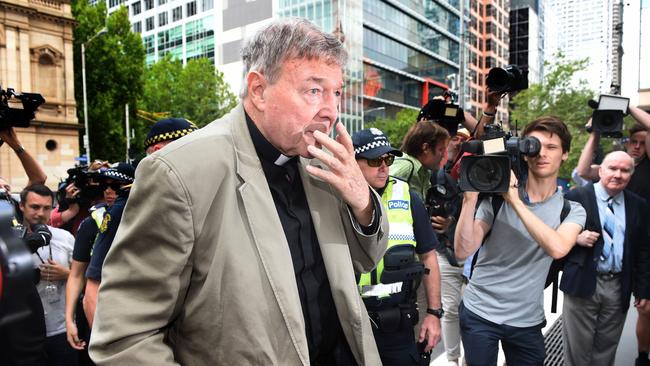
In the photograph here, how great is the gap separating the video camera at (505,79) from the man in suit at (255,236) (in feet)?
5.85

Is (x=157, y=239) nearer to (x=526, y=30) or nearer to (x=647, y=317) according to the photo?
(x=647, y=317)

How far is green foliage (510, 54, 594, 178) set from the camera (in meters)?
25.8

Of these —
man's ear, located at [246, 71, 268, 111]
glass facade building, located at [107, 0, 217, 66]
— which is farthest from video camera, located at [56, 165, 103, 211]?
glass facade building, located at [107, 0, 217, 66]

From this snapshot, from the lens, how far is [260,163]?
1546mm

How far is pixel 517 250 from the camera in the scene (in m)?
2.89

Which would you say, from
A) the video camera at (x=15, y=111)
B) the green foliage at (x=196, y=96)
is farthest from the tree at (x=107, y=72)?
the video camera at (x=15, y=111)

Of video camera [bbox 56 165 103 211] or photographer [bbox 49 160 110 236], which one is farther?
photographer [bbox 49 160 110 236]

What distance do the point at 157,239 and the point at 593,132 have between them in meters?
4.37

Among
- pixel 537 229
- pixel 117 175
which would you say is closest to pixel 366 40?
pixel 117 175

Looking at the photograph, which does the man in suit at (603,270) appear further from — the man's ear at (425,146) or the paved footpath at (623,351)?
the man's ear at (425,146)

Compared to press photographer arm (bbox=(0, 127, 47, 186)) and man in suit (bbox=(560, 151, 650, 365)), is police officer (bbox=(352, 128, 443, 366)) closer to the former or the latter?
man in suit (bbox=(560, 151, 650, 365))

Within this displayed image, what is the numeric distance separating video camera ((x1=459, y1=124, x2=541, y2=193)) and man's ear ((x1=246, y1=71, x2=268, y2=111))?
1.53 m

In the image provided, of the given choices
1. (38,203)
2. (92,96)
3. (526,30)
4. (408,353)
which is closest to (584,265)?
(408,353)

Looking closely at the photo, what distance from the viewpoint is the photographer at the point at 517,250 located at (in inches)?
110
